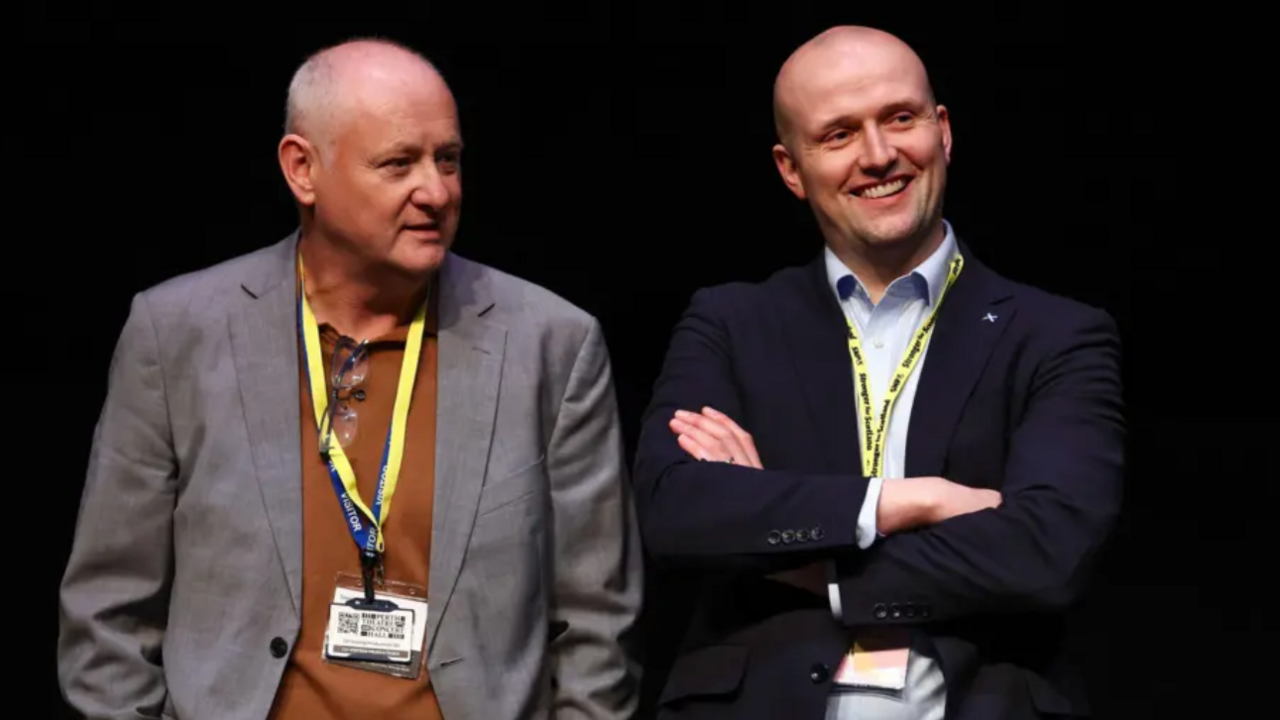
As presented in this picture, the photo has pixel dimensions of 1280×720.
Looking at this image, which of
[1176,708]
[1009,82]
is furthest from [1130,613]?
[1009,82]

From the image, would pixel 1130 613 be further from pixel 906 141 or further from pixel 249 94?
pixel 249 94

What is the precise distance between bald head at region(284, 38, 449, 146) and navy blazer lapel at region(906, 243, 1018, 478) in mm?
1000

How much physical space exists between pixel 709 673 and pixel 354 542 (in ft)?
2.18

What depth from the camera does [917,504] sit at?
406cm

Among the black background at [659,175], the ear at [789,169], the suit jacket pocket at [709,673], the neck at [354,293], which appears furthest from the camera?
the black background at [659,175]

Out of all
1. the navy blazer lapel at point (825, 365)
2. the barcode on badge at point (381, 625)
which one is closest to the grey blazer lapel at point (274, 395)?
the barcode on badge at point (381, 625)

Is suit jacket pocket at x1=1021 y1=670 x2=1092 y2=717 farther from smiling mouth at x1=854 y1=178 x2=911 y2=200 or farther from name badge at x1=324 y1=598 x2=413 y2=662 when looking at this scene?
name badge at x1=324 y1=598 x2=413 y2=662

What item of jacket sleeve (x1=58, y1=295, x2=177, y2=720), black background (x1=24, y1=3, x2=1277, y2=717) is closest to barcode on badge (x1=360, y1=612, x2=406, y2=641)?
jacket sleeve (x1=58, y1=295, x2=177, y2=720)

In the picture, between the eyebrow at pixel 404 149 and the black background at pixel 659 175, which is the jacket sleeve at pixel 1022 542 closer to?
the eyebrow at pixel 404 149

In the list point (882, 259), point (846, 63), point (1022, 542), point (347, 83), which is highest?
point (846, 63)

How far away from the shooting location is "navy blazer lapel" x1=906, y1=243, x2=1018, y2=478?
4.19 m

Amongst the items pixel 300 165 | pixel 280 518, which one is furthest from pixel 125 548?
pixel 300 165

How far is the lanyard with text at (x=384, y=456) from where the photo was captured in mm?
4219

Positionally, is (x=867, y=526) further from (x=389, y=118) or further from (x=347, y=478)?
(x=389, y=118)
